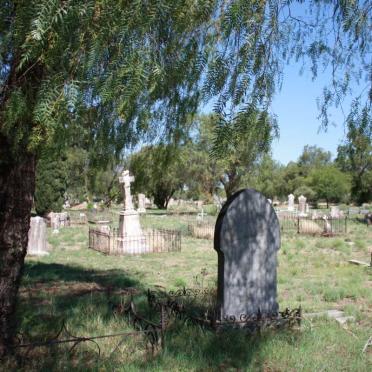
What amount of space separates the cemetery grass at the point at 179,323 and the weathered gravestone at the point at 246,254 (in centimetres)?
47

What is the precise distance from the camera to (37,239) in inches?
604

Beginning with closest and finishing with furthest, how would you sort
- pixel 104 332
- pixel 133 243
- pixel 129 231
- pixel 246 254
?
pixel 104 332 → pixel 246 254 → pixel 133 243 → pixel 129 231

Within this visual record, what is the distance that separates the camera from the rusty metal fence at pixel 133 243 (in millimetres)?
16172

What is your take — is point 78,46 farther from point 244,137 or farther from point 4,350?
point 4,350

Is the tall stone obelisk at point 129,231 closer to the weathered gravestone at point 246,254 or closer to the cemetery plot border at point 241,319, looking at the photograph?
the cemetery plot border at point 241,319

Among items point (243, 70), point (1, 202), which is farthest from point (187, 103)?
point (1, 202)

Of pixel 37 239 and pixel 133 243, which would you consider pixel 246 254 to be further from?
pixel 37 239

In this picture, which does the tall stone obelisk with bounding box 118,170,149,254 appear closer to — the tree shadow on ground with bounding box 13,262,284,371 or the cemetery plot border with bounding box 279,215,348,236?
the tree shadow on ground with bounding box 13,262,284,371

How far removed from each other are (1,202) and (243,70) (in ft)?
9.22

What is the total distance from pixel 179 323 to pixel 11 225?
8.08 feet

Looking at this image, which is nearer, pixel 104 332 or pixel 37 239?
pixel 104 332

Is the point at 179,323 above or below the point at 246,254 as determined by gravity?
A: below

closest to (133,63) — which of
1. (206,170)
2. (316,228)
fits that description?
(316,228)

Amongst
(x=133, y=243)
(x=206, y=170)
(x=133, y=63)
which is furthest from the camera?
(x=206, y=170)
